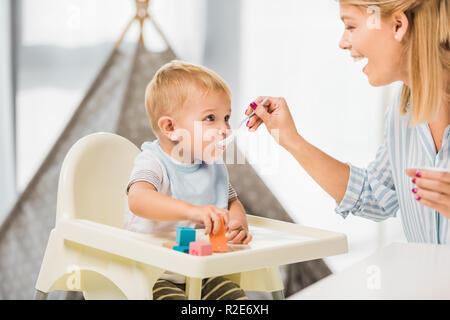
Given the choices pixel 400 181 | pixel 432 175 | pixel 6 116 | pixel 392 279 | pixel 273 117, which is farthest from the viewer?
pixel 6 116

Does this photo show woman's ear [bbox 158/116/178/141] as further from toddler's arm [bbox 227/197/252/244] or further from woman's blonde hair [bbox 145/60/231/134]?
toddler's arm [bbox 227/197/252/244]

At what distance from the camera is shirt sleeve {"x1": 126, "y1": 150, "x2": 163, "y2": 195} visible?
632 millimetres

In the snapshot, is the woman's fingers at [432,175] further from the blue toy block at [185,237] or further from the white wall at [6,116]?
the white wall at [6,116]

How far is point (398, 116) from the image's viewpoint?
2.71 feet

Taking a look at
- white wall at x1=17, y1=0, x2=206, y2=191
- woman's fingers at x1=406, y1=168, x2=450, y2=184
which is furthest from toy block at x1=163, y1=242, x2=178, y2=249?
white wall at x1=17, y1=0, x2=206, y2=191

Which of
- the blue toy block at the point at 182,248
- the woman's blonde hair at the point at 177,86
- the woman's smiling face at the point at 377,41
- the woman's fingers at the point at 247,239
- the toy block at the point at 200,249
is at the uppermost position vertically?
the woman's smiling face at the point at 377,41

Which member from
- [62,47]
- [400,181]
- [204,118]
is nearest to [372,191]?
[400,181]

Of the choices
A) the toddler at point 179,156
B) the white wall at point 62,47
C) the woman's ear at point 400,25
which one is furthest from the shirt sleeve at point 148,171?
the white wall at point 62,47

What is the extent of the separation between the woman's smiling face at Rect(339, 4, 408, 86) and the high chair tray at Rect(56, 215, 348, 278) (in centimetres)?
23

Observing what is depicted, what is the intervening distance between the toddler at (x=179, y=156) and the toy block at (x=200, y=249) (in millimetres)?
78

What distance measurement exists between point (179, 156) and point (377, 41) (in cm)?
29

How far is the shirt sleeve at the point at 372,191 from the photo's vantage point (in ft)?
2.72

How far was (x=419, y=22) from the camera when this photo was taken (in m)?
0.73

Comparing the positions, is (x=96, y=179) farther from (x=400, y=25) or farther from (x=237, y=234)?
(x=400, y=25)
